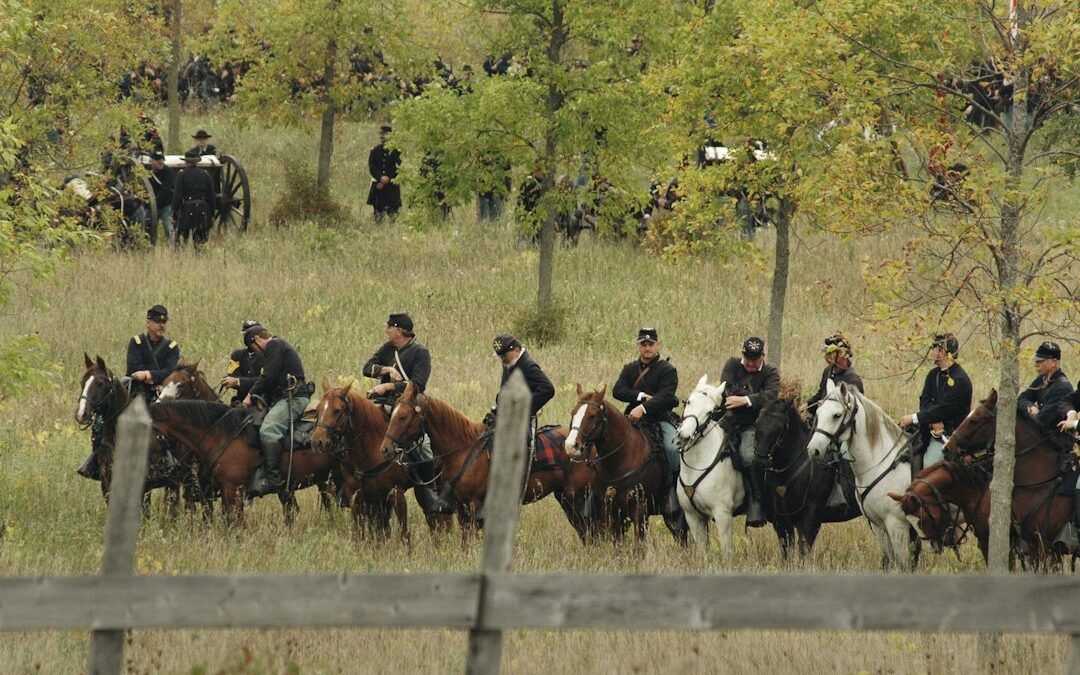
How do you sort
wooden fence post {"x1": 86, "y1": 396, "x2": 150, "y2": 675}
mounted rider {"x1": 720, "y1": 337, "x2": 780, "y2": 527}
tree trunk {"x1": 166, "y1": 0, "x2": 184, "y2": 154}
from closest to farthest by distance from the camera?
wooden fence post {"x1": 86, "y1": 396, "x2": 150, "y2": 675} → mounted rider {"x1": 720, "y1": 337, "x2": 780, "y2": 527} → tree trunk {"x1": 166, "y1": 0, "x2": 184, "y2": 154}

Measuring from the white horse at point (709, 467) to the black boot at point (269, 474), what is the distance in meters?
4.26

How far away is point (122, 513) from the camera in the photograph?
264 inches

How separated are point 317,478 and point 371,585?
31.7 feet

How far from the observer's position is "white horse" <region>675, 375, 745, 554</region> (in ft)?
47.4

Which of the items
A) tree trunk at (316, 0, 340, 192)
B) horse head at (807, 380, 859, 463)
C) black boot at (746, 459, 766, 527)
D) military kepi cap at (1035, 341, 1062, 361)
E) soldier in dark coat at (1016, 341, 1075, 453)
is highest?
tree trunk at (316, 0, 340, 192)

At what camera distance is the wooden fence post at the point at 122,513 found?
6.62 meters

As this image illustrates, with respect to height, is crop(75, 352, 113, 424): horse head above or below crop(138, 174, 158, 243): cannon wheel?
below

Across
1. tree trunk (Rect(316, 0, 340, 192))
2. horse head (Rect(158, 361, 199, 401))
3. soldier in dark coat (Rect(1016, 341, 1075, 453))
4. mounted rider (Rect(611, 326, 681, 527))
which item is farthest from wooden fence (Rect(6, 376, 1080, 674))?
tree trunk (Rect(316, 0, 340, 192))

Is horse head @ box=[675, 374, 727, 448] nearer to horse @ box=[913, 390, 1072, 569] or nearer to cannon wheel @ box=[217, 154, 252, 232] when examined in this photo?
horse @ box=[913, 390, 1072, 569]

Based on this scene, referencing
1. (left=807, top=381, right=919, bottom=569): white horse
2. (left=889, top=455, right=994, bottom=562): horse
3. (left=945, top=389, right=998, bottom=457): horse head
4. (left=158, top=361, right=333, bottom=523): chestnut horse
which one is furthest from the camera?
(left=158, top=361, right=333, bottom=523): chestnut horse

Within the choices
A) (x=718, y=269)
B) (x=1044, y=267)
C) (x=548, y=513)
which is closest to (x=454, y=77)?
(x=718, y=269)

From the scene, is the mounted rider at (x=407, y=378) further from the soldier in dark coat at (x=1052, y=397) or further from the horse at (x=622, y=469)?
the soldier in dark coat at (x=1052, y=397)

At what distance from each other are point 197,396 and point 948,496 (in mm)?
8348

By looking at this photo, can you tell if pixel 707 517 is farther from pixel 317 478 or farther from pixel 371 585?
pixel 371 585
